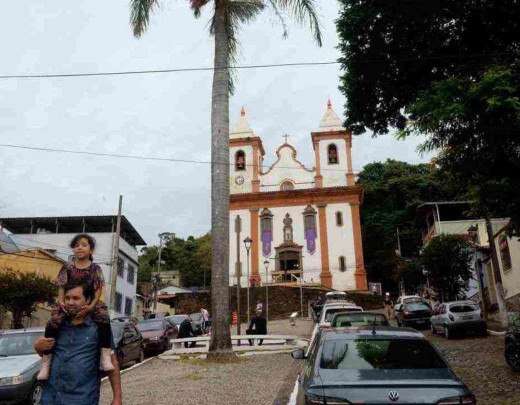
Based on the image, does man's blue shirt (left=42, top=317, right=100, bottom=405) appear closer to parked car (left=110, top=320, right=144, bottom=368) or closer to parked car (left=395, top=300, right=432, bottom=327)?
parked car (left=110, top=320, right=144, bottom=368)

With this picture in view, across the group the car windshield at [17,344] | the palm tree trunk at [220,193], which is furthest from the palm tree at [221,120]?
the car windshield at [17,344]

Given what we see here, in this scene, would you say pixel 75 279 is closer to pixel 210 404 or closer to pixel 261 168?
pixel 210 404

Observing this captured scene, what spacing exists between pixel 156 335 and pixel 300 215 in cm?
3155

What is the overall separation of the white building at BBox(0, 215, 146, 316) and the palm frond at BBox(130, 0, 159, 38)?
3071 cm

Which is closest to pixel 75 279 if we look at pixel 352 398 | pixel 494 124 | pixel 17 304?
pixel 352 398

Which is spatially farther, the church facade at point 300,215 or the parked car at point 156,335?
the church facade at point 300,215

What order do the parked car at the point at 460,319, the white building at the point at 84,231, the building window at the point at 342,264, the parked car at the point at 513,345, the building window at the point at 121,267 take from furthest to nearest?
1. the building window at the point at 121,267
2. the building window at the point at 342,264
3. the white building at the point at 84,231
4. the parked car at the point at 460,319
5. the parked car at the point at 513,345

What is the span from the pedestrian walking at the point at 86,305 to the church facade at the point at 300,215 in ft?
136

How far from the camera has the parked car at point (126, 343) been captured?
47.0ft

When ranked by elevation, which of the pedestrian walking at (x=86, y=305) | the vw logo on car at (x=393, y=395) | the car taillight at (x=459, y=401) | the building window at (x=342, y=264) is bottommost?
the car taillight at (x=459, y=401)

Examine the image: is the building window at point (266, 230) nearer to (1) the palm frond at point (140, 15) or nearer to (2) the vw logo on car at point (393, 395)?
(1) the palm frond at point (140, 15)

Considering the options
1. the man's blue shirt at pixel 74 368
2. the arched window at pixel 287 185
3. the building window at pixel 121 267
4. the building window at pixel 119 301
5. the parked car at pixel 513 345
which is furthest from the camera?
the arched window at pixel 287 185

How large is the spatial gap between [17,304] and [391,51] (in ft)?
74.1

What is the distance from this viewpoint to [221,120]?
15.4 meters
